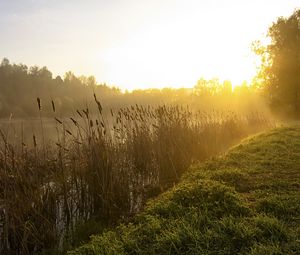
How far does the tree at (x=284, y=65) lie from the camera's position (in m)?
29.2

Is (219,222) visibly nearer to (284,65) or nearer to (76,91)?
(284,65)

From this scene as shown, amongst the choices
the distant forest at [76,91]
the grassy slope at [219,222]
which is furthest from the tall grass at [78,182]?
the distant forest at [76,91]

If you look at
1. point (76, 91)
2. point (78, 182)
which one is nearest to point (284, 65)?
point (76, 91)

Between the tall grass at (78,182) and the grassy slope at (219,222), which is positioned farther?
the tall grass at (78,182)

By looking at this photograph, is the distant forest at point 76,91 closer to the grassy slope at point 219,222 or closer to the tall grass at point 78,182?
the tall grass at point 78,182

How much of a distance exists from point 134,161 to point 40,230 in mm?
3494

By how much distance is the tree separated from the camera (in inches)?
1150

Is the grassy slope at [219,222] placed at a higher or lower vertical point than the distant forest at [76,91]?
lower

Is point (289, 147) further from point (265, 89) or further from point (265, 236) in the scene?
point (265, 89)

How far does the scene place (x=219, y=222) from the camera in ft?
14.2

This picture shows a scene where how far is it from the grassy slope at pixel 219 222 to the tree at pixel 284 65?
24.7 meters

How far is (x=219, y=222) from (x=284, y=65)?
91.4 ft

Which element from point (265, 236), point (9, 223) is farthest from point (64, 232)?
point (265, 236)

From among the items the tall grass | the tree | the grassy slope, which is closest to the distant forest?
the tree
